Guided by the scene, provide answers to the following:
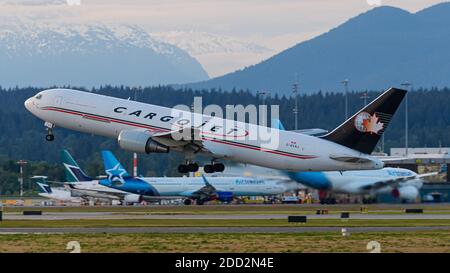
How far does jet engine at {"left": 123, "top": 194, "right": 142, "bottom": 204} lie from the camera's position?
479ft

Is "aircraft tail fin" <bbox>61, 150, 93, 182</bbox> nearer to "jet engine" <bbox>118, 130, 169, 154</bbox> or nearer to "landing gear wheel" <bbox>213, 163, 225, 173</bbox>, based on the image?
"landing gear wheel" <bbox>213, 163, 225, 173</bbox>

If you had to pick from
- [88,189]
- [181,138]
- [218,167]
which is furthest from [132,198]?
[181,138]

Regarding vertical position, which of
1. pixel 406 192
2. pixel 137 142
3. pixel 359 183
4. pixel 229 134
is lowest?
pixel 406 192

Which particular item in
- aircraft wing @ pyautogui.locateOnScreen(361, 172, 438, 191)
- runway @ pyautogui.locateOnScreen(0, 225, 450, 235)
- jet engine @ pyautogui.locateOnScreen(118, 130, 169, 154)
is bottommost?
runway @ pyautogui.locateOnScreen(0, 225, 450, 235)

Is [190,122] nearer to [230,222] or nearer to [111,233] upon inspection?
[230,222]

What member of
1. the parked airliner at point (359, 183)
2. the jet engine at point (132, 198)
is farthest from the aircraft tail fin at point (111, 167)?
the parked airliner at point (359, 183)

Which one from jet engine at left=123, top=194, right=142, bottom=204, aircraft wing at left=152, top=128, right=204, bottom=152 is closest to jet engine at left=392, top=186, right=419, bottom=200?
aircraft wing at left=152, top=128, right=204, bottom=152

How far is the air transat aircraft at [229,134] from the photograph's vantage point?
9331 cm

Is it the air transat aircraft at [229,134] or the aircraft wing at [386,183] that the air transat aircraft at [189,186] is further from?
the air transat aircraft at [229,134]

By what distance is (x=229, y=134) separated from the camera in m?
93.5

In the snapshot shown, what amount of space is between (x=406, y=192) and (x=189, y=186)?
121 feet

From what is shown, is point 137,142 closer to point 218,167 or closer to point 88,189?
point 218,167

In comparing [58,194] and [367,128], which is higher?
[367,128]
